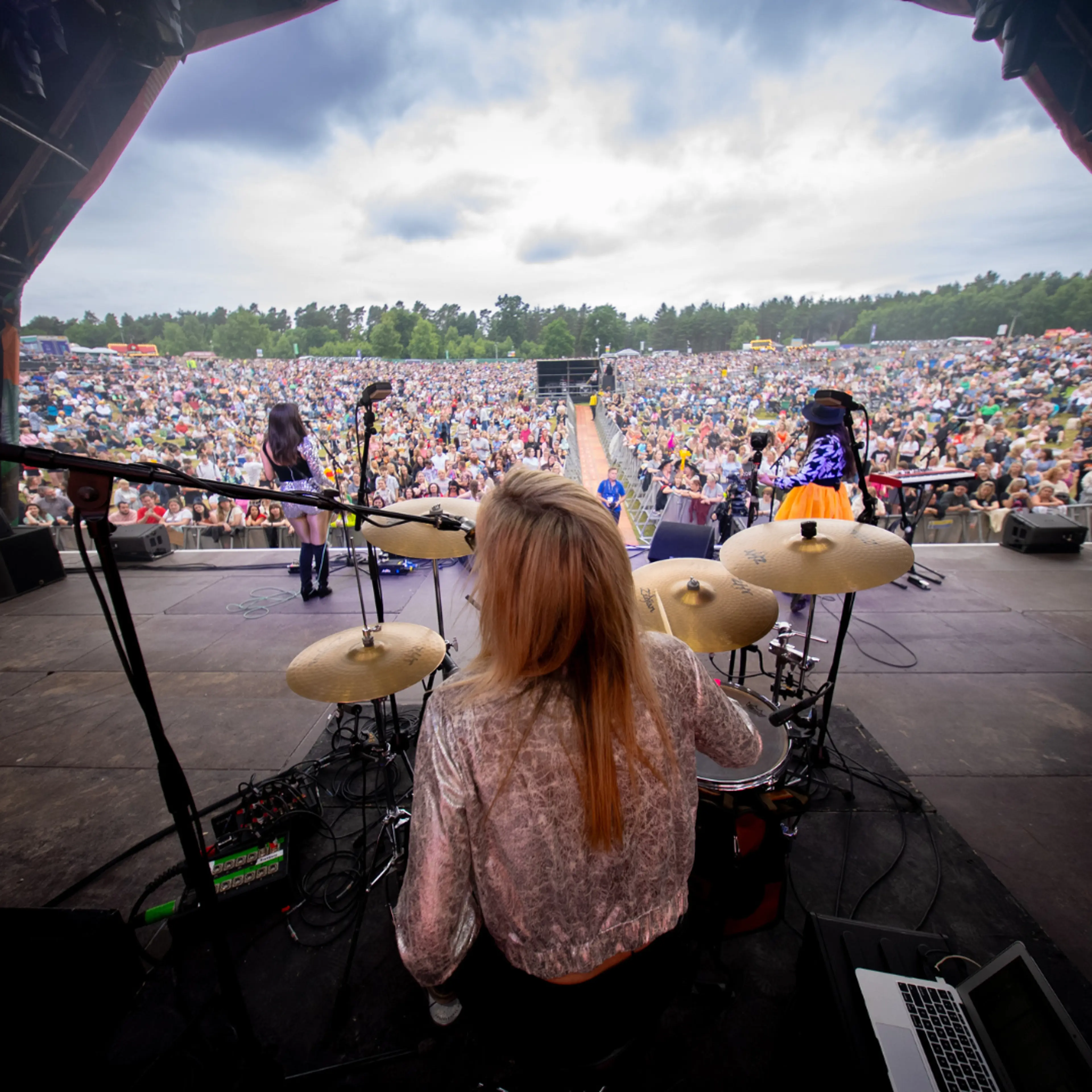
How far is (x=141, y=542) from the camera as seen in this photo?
5.57 m

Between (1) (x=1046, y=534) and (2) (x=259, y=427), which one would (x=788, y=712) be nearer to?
(1) (x=1046, y=534)

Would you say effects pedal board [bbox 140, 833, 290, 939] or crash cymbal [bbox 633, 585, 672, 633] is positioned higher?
crash cymbal [bbox 633, 585, 672, 633]

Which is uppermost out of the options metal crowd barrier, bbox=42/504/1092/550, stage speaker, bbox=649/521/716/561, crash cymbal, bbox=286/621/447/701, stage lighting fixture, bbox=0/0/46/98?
stage lighting fixture, bbox=0/0/46/98

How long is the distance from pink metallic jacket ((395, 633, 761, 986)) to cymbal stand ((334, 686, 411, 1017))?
938 mm

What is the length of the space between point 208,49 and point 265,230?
8.54 feet

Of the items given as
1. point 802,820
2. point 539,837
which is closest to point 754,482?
point 802,820

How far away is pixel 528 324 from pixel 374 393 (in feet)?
41.9

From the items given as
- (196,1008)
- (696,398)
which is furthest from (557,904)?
(696,398)

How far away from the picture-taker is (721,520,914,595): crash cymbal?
1683 millimetres

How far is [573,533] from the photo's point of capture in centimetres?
71

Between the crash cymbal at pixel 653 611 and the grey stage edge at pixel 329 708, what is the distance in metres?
0.58

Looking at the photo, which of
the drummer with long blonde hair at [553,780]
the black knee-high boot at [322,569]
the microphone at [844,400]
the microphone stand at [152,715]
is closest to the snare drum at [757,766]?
the drummer with long blonde hair at [553,780]

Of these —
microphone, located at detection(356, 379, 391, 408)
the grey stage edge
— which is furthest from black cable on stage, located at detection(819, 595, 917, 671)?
microphone, located at detection(356, 379, 391, 408)

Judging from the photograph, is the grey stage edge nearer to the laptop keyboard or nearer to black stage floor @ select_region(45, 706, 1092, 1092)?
black stage floor @ select_region(45, 706, 1092, 1092)
